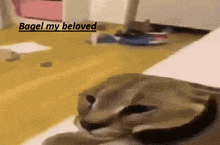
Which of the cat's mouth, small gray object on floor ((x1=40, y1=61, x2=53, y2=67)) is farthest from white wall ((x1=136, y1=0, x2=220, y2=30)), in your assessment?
the cat's mouth

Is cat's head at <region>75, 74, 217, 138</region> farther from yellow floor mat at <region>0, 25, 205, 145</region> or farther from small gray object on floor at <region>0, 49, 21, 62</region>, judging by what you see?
small gray object on floor at <region>0, 49, 21, 62</region>

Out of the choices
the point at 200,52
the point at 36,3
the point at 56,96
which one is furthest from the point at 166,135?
the point at 36,3

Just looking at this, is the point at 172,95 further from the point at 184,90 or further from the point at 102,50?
the point at 102,50

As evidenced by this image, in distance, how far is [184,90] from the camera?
0.37 metres

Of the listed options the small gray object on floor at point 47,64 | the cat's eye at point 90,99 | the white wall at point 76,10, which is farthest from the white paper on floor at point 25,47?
the cat's eye at point 90,99

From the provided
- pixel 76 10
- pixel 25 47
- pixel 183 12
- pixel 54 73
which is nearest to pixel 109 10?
pixel 76 10

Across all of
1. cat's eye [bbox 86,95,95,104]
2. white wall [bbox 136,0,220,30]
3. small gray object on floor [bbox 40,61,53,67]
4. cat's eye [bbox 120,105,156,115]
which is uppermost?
cat's eye [bbox 120,105,156,115]

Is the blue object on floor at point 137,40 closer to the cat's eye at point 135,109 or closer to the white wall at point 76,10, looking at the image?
the white wall at point 76,10

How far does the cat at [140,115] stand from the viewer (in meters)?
0.29

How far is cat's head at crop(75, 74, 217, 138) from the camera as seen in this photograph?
0.30 meters

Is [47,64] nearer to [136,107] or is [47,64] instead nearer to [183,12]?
[136,107]

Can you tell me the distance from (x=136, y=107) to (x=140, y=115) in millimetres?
18

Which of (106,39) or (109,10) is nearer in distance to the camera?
(106,39)

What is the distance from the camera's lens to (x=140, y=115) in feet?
1.02
